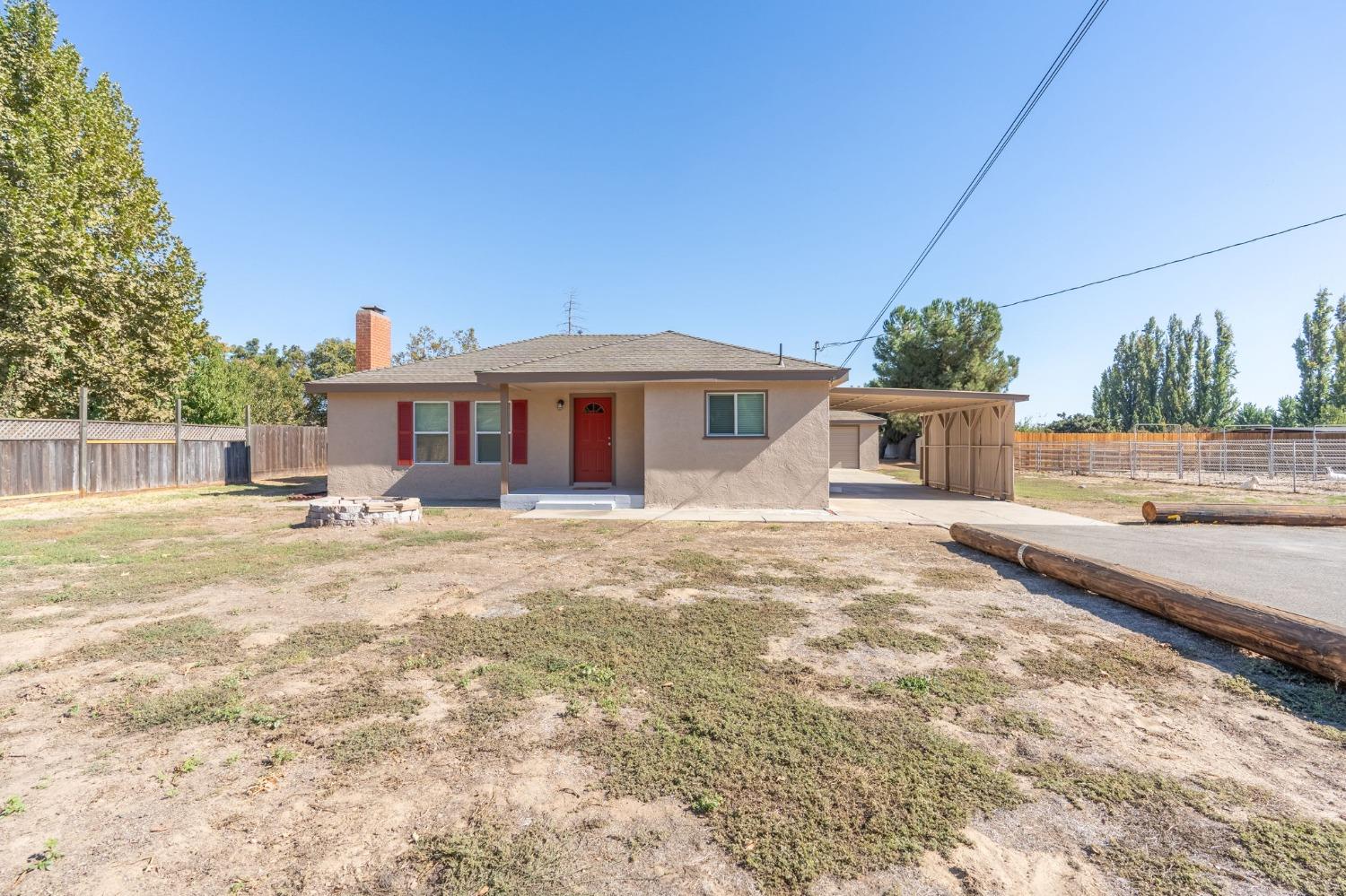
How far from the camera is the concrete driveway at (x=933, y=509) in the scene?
1017 cm

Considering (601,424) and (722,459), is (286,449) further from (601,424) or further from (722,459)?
(722,459)

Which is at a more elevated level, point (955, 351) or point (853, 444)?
point (955, 351)

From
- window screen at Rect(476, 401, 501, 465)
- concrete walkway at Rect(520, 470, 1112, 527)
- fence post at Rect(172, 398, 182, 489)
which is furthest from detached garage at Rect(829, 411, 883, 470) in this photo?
fence post at Rect(172, 398, 182, 489)

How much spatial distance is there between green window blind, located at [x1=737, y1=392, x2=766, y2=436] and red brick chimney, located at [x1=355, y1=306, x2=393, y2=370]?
400 inches

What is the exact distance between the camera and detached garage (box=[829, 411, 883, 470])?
90.9 feet

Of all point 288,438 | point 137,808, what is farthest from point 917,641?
point 288,438

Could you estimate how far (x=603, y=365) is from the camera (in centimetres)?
1148

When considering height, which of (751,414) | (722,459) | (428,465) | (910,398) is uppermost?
(910,398)

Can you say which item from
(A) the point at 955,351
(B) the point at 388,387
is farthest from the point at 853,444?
(B) the point at 388,387

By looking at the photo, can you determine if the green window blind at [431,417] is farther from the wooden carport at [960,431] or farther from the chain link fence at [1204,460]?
the chain link fence at [1204,460]

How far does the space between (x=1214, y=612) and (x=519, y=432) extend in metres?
11.6

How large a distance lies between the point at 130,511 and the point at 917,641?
14105mm

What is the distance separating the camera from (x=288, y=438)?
19312 mm

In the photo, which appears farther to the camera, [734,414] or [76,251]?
[76,251]
